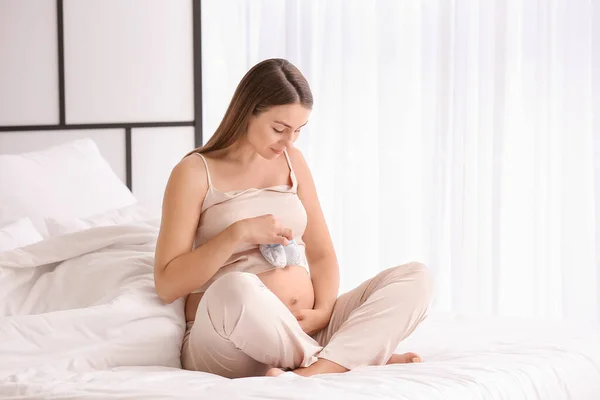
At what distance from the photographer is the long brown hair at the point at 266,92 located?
196cm

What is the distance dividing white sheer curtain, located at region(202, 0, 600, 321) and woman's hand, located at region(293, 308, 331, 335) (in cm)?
137

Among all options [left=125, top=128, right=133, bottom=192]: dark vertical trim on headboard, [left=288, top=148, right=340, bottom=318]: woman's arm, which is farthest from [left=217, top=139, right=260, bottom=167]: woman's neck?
[left=125, top=128, right=133, bottom=192]: dark vertical trim on headboard

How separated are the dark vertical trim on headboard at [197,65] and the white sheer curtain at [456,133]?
0.22 meters

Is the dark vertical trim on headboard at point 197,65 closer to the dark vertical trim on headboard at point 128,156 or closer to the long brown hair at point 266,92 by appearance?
the dark vertical trim on headboard at point 128,156

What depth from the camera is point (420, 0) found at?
3395mm

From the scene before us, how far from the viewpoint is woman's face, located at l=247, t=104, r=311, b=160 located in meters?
1.96

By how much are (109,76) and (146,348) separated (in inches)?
74.6

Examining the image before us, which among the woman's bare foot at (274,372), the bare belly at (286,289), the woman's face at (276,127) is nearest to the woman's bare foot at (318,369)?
the woman's bare foot at (274,372)

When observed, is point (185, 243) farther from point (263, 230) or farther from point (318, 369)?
point (318, 369)

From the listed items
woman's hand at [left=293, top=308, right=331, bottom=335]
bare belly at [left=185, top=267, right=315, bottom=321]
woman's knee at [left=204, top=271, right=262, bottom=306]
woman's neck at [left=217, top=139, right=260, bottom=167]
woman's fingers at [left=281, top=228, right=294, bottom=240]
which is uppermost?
woman's neck at [left=217, top=139, right=260, bottom=167]

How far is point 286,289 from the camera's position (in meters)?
1.96

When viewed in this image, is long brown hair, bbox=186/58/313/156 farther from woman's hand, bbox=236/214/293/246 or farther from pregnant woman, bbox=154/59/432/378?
woman's hand, bbox=236/214/293/246

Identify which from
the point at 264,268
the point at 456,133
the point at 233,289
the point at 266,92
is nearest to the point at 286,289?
the point at 264,268

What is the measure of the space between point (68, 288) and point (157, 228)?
0.31m
